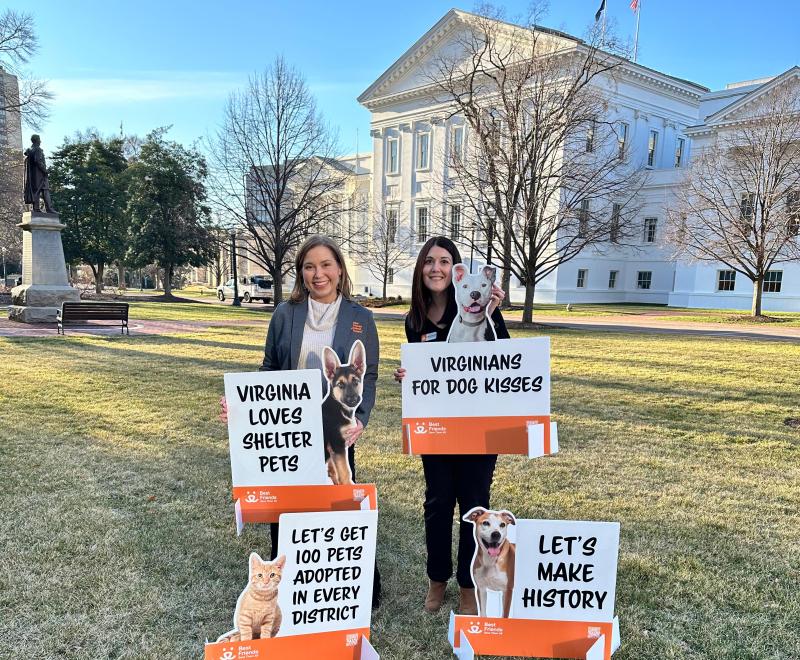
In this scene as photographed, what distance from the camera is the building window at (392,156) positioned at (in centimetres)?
4869

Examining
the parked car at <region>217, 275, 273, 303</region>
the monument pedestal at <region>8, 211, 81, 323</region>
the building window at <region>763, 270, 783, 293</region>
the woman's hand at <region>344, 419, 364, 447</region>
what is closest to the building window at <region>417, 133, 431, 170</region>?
the parked car at <region>217, 275, 273, 303</region>

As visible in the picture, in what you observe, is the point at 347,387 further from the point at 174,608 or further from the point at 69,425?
the point at 69,425

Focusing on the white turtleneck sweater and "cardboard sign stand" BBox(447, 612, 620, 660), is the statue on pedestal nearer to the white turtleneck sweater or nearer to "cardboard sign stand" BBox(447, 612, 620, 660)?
the white turtleneck sweater

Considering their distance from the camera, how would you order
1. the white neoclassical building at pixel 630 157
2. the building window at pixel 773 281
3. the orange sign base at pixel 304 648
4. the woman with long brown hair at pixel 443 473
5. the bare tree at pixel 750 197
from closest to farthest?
the orange sign base at pixel 304 648 → the woman with long brown hair at pixel 443 473 → the bare tree at pixel 750 197 → the building window at pixel 773 281 → the white neoclassical building at pixel 630 157

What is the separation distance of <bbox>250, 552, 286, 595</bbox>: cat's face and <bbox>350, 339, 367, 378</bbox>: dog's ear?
1.06m

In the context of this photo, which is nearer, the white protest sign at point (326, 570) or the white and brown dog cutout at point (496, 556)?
the white protest sign at point (326, 570)

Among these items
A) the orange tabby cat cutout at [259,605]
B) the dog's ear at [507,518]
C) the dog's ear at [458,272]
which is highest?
the dog's ear at [458,272]

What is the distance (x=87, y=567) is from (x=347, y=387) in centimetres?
233

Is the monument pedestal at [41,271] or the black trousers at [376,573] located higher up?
the monument pedestal at [41,271]

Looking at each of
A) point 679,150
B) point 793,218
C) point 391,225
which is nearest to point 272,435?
point 793,218

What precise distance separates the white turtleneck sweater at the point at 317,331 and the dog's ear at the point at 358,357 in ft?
0.60

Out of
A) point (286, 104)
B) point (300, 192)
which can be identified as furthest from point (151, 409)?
point (300, 192)

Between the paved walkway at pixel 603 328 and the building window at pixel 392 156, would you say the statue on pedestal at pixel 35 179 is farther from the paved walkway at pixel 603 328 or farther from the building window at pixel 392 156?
the building window at pixel 392 156

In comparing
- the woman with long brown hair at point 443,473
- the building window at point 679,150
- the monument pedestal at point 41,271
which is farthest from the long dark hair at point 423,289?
the building window at point 679,150
